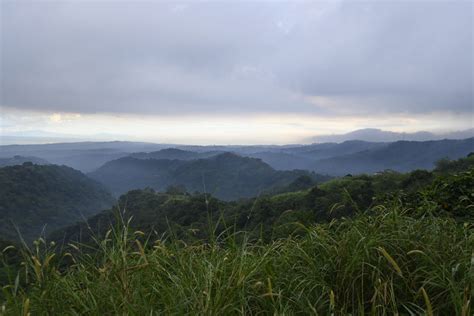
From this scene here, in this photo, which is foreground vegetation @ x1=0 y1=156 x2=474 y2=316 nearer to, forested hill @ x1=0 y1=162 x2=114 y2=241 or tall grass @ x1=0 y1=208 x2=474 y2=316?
tall grass @ x1=0 y1=208 x2=474 y2=316

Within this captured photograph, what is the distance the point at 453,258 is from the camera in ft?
9.85

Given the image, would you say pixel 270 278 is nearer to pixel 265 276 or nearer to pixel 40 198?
pixel 265 276

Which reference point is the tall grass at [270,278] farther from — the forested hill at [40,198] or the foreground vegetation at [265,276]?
the forested hill at [40,198]

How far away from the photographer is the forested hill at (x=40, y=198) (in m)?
107

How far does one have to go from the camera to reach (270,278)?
2.96 metres

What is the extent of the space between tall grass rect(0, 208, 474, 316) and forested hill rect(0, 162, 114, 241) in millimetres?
93191

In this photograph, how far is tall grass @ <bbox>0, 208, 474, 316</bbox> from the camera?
2.65 m

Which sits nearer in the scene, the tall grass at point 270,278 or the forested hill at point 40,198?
the tall grass at point 270,278

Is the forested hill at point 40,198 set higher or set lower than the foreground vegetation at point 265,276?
lower

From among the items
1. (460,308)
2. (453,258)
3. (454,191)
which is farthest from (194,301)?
(454,191)

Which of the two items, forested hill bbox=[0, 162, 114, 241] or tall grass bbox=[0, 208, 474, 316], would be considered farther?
forested hill bbox=[0, 162, 114, 241]

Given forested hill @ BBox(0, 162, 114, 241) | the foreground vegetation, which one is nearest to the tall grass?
the foreground vegetation

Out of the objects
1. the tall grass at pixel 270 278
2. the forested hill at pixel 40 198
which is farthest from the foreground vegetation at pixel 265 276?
the forested hill at pixel 40 198

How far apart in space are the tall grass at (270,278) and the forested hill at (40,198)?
3669 inches
